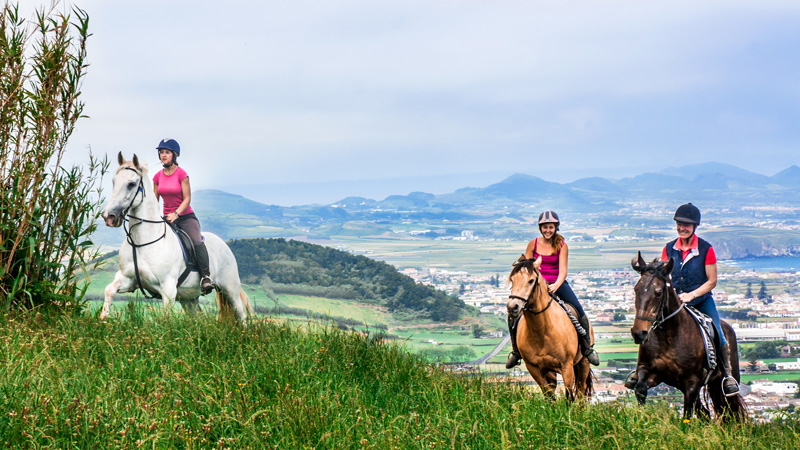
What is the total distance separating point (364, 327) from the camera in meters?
8.14

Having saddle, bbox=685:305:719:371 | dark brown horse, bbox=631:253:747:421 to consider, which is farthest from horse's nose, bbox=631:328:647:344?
saddle, bbox=685:305:719:371

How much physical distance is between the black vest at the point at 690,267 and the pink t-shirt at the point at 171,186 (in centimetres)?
707

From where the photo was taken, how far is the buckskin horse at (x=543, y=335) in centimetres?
691

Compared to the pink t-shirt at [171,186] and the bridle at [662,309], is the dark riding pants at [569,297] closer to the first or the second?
the bridle at [662,309]

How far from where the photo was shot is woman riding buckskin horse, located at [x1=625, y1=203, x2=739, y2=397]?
7.56 m

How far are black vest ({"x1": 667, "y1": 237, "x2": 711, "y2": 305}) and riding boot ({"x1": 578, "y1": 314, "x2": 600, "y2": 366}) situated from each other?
118 centimetres

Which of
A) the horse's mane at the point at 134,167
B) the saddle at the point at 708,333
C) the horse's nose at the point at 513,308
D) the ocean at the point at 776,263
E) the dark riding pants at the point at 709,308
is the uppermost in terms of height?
Result: the horse's mane at the point at 134,167

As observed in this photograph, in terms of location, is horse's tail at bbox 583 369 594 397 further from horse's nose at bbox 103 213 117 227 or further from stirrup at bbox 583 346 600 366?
horse's nose at bbox 103 213 117 227

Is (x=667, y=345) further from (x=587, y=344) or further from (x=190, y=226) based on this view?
(x=190, y=226)

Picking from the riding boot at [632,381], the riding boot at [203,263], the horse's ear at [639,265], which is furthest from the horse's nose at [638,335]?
the riding boot at [203,263]

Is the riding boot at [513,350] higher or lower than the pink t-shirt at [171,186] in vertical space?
lower

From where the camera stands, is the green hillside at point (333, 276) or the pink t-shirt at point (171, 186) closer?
the pink t-shirt at point (171, 186)

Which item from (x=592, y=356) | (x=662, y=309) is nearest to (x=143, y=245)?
(x=592, y=356)

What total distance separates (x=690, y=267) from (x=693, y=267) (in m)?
0.03
